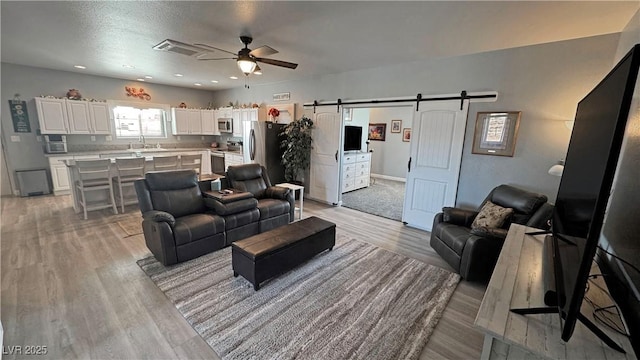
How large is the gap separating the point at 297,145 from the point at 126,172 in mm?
3186

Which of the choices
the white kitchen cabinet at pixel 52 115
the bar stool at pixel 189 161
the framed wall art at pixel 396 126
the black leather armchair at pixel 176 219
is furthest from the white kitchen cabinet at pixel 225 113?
the framed wall art at pixel 396 126

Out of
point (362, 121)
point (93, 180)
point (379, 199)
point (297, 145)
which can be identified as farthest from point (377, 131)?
point (93, 180)

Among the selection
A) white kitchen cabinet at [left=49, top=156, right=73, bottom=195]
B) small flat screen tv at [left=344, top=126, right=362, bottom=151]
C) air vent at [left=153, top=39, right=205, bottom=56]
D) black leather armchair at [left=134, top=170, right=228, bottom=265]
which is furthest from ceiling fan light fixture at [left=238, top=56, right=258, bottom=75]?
white kitchen cabinet at [left=49, top=156, right=73, bottom=195]

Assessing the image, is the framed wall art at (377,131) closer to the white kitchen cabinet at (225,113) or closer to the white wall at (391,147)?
the white wall at (391,147)

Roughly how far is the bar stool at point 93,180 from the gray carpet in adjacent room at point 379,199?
14.5 ft

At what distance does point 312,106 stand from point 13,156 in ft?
20.5

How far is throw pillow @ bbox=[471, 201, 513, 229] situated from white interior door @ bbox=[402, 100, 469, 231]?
0.88 metres

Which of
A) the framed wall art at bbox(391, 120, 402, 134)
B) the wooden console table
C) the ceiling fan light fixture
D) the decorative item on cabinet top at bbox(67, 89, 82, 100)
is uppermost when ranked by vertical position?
the ceiling fan light fixture

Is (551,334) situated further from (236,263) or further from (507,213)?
(236,263)

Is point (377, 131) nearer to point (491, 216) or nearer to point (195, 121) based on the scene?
point (195, 121)

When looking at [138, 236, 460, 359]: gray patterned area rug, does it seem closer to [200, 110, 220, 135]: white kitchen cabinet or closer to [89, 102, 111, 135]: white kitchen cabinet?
[89, 102, 111, 135]: white kitchen cabinet

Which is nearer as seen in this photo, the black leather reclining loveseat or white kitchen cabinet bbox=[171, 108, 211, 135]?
the black leather reclining loveseat

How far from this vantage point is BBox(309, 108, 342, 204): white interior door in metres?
5.18

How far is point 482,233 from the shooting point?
264 centimetres
